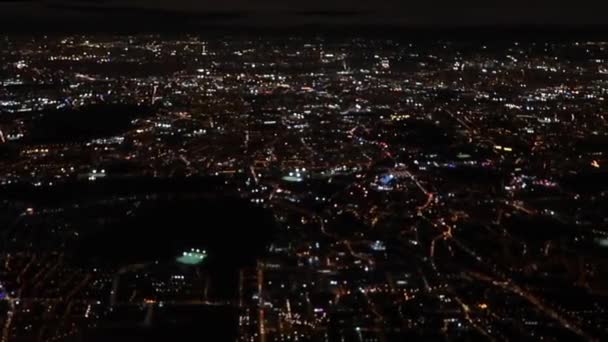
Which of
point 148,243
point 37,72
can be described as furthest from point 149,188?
point 37,72

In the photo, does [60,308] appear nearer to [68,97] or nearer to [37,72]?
[68,97]

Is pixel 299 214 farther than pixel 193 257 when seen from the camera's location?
Yes

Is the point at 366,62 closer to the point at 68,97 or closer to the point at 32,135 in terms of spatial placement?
the point at 68,97

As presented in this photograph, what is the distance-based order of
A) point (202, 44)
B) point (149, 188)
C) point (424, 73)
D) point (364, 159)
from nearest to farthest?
point (149, 188) < point (364, 159) < point (424, 73) < point (202, 44)

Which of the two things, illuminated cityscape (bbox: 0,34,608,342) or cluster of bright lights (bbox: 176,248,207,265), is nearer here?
illuminated cityscape (bbox: 0,34,608,342)

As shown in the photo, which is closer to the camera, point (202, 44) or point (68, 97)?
point (68, 97)

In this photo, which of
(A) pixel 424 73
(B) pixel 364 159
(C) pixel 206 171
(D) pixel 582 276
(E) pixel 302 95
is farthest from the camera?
(A) pixel 424 73

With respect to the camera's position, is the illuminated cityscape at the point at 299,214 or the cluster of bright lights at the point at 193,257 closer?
the illuminated cityscape at the point at 299,214
